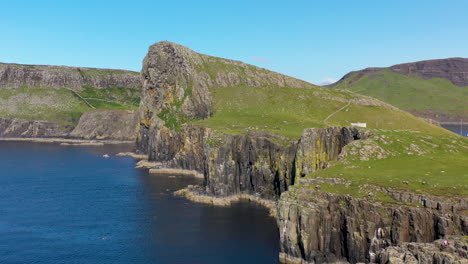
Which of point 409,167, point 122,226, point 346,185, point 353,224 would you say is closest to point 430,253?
point 353,224

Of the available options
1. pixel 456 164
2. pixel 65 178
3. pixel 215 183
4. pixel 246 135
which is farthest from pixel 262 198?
pixel 65 178

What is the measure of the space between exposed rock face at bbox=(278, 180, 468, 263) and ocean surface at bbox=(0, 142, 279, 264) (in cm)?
858

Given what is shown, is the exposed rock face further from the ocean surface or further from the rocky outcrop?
the ocean surface

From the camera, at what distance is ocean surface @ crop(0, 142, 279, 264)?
8556cm

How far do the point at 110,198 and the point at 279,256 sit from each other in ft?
240

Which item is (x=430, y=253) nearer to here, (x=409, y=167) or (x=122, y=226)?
(x=409, y=167)

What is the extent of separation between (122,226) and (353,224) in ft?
202

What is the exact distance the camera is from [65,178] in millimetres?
165125

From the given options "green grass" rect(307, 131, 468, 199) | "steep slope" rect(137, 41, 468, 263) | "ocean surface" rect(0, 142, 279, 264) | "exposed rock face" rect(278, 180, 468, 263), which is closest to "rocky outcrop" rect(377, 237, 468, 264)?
"steep slope" rect(137, 41, 468, 263)

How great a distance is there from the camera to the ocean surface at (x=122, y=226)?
281ft

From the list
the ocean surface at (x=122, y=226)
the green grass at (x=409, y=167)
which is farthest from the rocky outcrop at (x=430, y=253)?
the ocean surface at (x=122, y=226)

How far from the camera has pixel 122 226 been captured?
104750 millimetres

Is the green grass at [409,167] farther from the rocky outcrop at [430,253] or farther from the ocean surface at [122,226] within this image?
the ocean surface at [122,226]

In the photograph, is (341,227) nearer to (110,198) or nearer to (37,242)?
(37,242)
